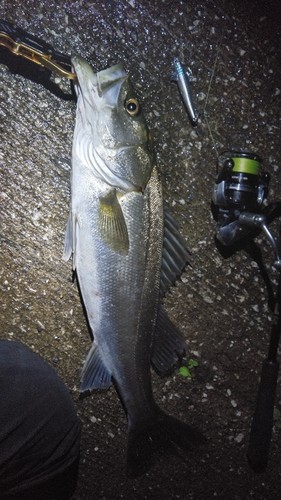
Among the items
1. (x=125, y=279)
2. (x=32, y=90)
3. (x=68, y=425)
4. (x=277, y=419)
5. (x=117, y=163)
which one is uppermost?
(x=32, y=90)

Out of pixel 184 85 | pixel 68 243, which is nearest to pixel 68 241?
pixel 68 243

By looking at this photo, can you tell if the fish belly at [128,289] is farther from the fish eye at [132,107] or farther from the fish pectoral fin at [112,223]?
the fish eye at [132,107]

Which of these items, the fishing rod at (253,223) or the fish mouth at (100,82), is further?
the fishing rod at (253,223)

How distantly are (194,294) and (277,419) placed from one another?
3.26 feet

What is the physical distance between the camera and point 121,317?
2.12 metres

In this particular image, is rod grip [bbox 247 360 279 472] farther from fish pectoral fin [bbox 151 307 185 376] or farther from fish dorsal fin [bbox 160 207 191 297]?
fish dorsal fin [bbox 160 207 191 297]

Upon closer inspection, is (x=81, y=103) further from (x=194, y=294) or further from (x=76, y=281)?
(x=194, y=294)

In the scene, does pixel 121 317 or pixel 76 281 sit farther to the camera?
pixel 76 281

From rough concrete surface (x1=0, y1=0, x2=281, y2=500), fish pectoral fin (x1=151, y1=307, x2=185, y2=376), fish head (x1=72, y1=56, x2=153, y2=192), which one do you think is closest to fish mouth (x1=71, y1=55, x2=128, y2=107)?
fish head (x1=72, y1=56, x2=153, y2=192)

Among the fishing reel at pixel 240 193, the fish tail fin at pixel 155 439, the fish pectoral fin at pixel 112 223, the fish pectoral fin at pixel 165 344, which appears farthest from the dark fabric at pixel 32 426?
the fishing reel at pixel 240 193

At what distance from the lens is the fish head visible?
194 centimetres

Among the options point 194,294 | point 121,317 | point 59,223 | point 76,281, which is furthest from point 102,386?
point 59,223

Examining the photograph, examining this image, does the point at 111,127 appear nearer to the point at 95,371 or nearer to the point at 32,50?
the point at 32,50

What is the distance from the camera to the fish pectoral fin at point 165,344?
7.44 feet
